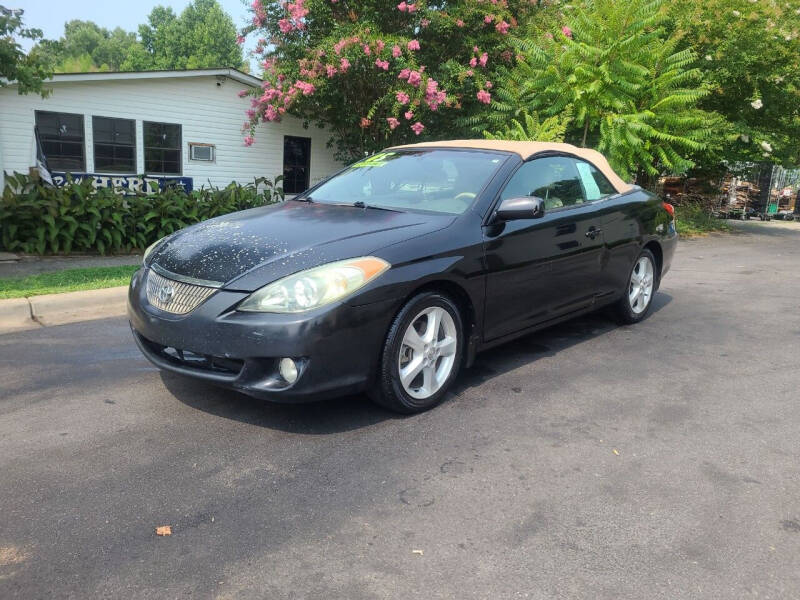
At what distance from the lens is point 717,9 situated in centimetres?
1471

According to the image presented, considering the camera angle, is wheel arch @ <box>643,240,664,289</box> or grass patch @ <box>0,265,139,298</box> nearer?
wheel arch @ <box>643,240,664,289</box>

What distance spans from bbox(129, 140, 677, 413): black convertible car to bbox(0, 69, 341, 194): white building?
9037mm

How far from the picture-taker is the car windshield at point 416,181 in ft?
14.0

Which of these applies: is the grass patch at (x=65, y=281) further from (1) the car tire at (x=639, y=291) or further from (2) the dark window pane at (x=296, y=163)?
(2) the dark window pane at (x=296, y=163)

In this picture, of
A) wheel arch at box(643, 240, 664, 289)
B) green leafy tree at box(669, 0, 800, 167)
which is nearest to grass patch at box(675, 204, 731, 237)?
green leafy tree at box(669, 0, 800, 167)

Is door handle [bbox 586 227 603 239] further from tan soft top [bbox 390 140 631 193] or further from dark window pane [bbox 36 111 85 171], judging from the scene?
dark window pane [bbox 36 111 85 171]

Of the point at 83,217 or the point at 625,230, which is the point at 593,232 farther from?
the point at 83,217

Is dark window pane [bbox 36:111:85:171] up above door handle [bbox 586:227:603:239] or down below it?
above

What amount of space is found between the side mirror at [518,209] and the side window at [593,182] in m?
1.28

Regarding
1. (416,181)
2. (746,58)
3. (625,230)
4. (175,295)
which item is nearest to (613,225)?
(625,230)

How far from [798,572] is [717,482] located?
2.26 feet

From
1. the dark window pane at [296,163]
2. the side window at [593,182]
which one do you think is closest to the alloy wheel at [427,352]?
the side window at [593,182]

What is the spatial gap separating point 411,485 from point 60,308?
4.41 metres

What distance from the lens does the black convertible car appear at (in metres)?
3.26
